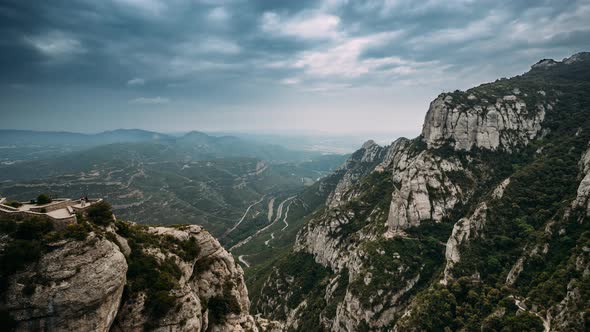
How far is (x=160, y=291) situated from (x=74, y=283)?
34.5 feet

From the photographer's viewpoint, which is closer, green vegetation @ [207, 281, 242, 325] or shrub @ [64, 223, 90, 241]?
shrub @ [64, 223, 90, 241]

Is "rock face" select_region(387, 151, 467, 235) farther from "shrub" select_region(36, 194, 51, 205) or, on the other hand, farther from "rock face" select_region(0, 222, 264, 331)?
"shrub" select_region(36, 194, 51, 205)

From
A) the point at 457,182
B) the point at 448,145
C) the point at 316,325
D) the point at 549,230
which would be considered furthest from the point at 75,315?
the point at 448,145

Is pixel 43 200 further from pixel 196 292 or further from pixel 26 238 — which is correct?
pixel 196 292

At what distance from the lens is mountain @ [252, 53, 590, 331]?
210 ft

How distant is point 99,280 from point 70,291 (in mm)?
2571

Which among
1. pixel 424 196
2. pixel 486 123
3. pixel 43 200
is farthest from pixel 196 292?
pixel 486 123

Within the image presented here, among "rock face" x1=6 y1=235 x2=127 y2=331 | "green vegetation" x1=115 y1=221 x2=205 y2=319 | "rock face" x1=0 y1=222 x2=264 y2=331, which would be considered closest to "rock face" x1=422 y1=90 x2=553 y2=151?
"rock face" x1=0 y1=222 x2=264 y2=331

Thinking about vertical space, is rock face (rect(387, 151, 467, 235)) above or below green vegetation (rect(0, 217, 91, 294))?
below

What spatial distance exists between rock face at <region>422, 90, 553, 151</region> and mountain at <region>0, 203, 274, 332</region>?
12425 cm

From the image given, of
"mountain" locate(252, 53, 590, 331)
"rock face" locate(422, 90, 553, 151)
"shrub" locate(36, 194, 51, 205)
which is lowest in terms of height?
"mountain" locate(252, 53, 590, 331)

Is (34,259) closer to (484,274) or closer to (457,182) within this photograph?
(484,274)

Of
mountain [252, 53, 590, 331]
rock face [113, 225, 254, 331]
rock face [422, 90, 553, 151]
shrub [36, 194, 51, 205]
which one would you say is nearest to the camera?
rock face [113, 225, 254, 331]

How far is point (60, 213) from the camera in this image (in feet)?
117
